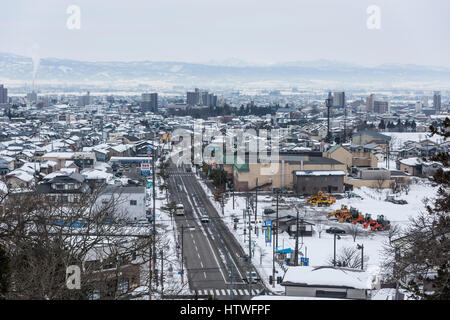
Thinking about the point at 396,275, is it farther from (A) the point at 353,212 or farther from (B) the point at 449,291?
(A) the point at 353,212

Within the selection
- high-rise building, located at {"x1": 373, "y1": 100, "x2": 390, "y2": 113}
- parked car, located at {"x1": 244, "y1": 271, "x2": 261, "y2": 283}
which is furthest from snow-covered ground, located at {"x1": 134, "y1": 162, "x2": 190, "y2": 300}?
high-rise building, located at {"x1": 373, "y1": 100, "x2": 390, "y2": 113}

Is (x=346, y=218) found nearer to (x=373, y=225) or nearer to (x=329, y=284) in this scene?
(x=373, y=225)

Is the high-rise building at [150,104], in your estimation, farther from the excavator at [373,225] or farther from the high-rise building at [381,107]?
the excavator at [373,225]

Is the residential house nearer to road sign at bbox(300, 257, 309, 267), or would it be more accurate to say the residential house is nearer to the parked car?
the parked car

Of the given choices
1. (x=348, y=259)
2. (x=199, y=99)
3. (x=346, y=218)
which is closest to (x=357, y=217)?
(x=346, y=218)

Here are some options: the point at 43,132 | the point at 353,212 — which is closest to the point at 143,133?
the point at 43,132

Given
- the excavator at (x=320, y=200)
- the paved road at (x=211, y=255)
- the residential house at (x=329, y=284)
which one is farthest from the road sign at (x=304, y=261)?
the excavator at (x=320, y=200)

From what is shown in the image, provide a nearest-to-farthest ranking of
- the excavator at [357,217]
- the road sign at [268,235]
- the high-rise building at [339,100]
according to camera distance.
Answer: the road sign at [268,235] → the excavator at [357,217] → the high-rise building at [339,100]
